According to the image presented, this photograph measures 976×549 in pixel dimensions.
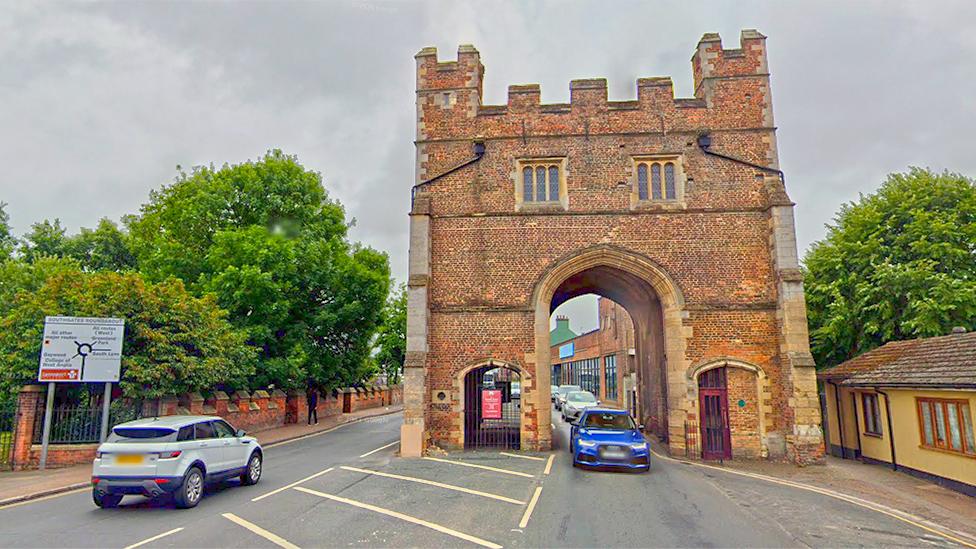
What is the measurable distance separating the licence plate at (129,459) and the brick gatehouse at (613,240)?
7.70 metres

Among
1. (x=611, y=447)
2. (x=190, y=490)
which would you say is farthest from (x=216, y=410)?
A: (x=611, y=447)

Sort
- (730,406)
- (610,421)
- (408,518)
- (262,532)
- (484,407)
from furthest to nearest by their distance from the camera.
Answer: (484,407) → (730,406) → (610,421) → (408,518) → (262,532)

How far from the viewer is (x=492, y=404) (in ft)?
55.8

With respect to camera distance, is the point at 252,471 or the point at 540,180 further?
the point at 540,180

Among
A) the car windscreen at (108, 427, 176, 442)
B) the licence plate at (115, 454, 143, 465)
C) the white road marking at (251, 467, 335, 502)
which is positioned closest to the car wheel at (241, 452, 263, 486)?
the white road marking at (251, 467, 335, 502)

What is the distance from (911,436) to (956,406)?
2129mm

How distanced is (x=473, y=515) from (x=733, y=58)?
1584 cm

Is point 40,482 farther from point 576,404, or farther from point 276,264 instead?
point 576,404

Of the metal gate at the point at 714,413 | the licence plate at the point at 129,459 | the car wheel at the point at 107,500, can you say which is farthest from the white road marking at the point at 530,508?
the metal gate at the point at 714,413

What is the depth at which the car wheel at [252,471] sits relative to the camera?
37.0 ft

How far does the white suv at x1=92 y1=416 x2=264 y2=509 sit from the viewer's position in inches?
343

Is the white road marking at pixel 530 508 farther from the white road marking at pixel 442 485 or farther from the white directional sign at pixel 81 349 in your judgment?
the white directional sign at pixel 81 349

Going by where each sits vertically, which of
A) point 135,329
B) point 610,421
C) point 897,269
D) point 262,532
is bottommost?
point 262,532

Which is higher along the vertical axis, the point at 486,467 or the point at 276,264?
the point at 276,264
